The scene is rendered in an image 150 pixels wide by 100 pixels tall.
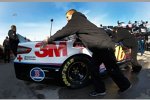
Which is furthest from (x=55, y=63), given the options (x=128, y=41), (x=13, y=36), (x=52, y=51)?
(x=13, y=36)

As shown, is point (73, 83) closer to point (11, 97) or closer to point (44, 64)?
point (44, 64)

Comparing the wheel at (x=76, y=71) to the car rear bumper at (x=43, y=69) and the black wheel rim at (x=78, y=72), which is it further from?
the car rear bumper at (x=43, y=69)

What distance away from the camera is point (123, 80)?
4965 mm

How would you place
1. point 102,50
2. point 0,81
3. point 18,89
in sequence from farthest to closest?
point 0,81 → point 18,89 → point 102,50

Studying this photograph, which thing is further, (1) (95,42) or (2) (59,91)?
(2) (59,91)

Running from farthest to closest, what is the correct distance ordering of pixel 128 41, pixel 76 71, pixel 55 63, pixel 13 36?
pixel 13 36 → pixel 128 41 → pixel 76 71 → pixel 55 63

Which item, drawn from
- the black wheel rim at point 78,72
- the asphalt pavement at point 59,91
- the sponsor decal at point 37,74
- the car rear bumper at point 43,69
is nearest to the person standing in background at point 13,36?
the asphalt pavement at point 59,91

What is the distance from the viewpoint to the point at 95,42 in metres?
4.76

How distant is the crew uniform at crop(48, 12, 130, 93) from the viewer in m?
4.80

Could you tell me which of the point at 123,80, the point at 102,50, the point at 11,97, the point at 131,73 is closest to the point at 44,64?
the point at 11,97

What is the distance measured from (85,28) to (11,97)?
6.23 ft

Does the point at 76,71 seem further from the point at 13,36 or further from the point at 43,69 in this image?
the point at 13,36

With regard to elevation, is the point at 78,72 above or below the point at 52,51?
below

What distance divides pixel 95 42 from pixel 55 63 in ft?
3.16
